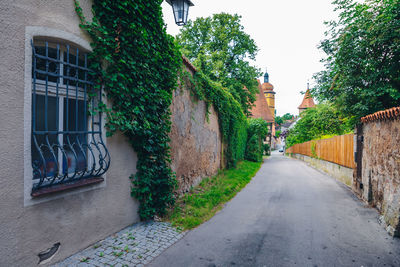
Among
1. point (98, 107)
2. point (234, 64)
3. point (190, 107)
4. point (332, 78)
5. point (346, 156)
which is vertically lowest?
point (346, 156)

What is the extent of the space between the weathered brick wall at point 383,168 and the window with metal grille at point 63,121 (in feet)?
18.8

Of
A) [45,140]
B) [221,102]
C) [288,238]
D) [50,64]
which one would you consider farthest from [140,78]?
[221,102]

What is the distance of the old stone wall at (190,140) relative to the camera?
672 cm

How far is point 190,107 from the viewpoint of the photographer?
775 centimetres

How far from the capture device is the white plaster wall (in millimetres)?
2711

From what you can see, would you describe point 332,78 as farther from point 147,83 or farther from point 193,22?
point 193,22

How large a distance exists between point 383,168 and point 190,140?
5.32m

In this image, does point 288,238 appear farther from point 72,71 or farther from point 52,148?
point 72,71

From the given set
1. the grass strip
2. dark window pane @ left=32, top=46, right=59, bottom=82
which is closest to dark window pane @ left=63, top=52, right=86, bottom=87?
dark window pane @ left=32, top=46, right=59, bottom=82

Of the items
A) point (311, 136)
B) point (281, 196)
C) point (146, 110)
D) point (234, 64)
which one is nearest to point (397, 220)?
point (281, 196)

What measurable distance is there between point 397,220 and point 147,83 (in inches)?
217

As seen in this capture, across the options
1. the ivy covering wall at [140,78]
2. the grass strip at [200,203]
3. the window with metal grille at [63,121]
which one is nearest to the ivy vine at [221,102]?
the ivy covering wall at [140,78]

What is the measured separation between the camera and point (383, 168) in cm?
574

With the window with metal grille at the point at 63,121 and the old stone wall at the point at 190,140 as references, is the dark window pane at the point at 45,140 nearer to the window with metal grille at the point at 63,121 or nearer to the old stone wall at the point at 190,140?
the window with metal grille at the point at 63,121
